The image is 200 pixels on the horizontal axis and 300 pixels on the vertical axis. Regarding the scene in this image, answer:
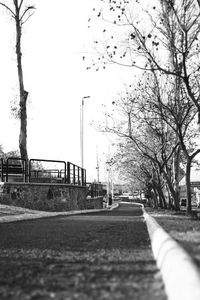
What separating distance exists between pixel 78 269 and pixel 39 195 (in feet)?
59.6

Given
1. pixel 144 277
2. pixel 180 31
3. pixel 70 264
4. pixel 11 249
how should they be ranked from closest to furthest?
pixel 144 277
pixel 70 264
pixel 11 249
pixel 180 31

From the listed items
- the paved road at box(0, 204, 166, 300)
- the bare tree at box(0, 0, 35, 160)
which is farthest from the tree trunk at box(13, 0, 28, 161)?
the paved road at box(0, 204, 166, 300)

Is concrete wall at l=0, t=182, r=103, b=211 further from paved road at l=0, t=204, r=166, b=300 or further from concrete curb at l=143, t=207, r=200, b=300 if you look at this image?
concrete curb at l=143, t=207, r=200, b=300

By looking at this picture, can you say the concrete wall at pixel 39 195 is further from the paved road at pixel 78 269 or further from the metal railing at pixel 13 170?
the paved road at pixel 78 269

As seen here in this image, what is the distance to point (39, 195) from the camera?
23875 millimetres

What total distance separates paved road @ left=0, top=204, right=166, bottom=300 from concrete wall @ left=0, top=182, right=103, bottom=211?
12337mm

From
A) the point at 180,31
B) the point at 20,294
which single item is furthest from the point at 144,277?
the point at 180,31

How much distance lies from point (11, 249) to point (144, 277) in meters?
3.91

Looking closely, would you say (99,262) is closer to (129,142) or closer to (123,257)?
(123,257)

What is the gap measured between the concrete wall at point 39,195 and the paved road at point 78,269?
40.5 ft

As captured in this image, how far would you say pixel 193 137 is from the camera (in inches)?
1583

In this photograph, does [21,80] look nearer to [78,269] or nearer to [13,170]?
[13,170]

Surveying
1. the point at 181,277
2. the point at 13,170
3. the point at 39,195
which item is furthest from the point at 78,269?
the point at 13,170

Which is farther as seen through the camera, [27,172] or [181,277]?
[27,172]
